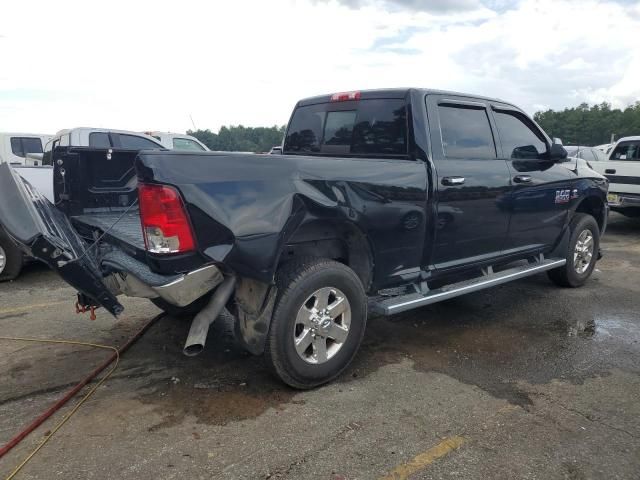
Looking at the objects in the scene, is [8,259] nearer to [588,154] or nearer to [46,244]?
[46,244]

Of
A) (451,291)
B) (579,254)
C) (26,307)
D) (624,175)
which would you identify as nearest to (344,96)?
(451,291)

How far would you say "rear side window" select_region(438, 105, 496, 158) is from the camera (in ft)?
13.7

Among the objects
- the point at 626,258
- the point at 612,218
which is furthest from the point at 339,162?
the point at 612,218

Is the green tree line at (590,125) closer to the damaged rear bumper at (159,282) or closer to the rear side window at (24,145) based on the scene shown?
the rear side window at (24,145)

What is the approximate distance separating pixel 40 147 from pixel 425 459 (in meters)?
15.3

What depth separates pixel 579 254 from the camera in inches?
235

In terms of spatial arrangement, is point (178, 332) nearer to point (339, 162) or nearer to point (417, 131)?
point (339, 162)

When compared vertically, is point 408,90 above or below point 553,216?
above

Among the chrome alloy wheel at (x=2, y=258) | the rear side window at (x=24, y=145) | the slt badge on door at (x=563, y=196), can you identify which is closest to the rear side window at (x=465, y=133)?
the slt badge on door at (x=563, y=196)

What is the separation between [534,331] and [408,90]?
8.06 feet

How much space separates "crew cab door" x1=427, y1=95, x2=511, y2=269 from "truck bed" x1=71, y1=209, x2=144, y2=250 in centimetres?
226

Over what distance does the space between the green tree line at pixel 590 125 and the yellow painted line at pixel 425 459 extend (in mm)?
40486

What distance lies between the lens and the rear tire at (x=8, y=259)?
20.2 ft

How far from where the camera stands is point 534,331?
466 cm
